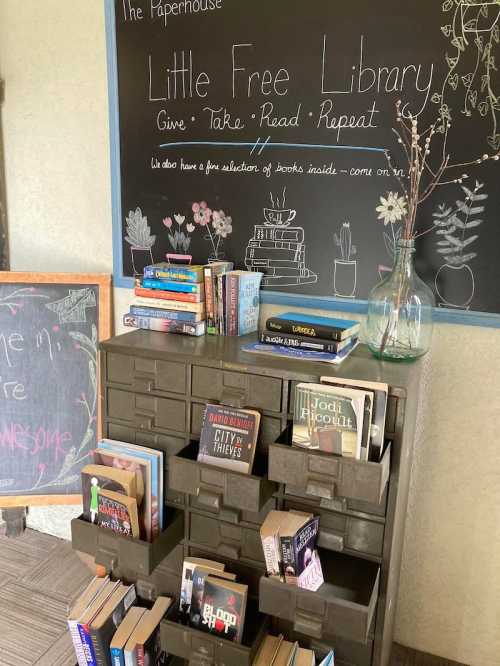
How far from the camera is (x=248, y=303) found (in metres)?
1.88

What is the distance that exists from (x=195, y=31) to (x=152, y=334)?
105 cm

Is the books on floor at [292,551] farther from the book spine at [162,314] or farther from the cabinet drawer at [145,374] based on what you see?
the book spine at [162,314]

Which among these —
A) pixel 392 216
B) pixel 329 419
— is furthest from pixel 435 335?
pixel 329 419

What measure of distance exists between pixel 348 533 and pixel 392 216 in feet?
3.18

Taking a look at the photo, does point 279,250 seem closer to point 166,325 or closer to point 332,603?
point 166,325

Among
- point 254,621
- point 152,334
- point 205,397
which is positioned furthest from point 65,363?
point 254,621

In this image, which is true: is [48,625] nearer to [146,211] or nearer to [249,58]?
[146,211]

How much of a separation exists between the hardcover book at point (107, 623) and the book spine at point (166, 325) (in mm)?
895

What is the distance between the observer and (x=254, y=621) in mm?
1688

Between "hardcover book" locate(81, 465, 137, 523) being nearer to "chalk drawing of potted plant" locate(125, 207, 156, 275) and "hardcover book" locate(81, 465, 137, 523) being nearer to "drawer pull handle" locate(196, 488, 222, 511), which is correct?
"drawer pull handle" locate(196, 488, 222, 511)

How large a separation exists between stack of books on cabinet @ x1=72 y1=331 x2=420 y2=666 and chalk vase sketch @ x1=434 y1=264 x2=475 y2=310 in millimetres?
262

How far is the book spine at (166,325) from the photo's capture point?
6.04ft

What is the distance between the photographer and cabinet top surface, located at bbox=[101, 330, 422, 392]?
4.91 ft

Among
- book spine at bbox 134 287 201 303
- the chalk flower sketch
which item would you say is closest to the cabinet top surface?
book spine at bbox 134 287 201 303
